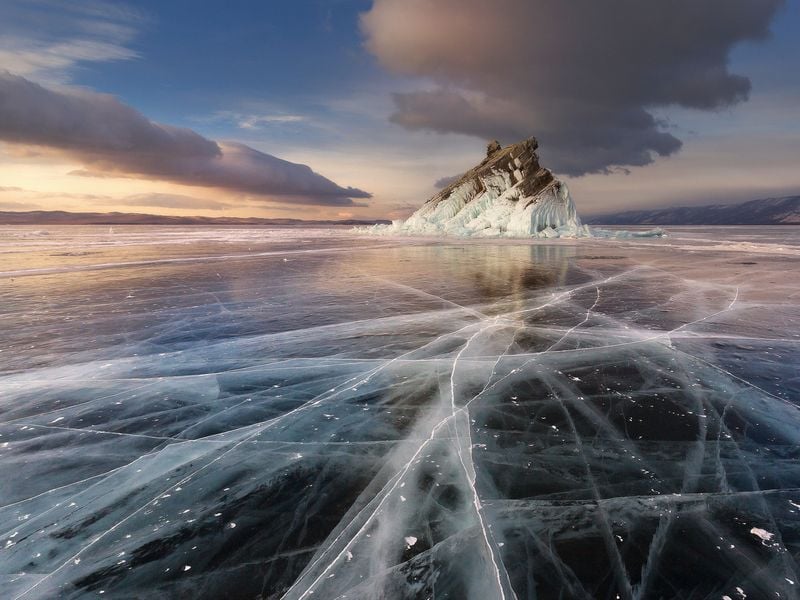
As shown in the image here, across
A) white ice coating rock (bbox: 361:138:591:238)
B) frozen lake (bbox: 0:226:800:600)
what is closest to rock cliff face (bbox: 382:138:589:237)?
white ice coating rock (bbox: 361:138:591:238)

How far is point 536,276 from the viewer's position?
40.7ft

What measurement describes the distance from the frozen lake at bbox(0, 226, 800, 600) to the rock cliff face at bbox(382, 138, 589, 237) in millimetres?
33520

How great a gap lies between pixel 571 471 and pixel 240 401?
2.87 metres

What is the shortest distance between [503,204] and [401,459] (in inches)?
1678

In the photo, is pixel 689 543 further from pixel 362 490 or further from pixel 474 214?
pixel 474 214

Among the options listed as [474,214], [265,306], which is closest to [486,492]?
[265,306]

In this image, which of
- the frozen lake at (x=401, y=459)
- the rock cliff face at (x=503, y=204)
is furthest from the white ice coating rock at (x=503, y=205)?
the frozen lake at (x=401, y=459)

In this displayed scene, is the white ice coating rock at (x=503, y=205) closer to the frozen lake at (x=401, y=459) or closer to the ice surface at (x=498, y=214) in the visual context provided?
the ice surface at (x=498, y=214)

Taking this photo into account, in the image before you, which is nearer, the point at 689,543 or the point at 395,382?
the point at 689,543

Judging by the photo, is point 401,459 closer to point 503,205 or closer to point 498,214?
point 498,214

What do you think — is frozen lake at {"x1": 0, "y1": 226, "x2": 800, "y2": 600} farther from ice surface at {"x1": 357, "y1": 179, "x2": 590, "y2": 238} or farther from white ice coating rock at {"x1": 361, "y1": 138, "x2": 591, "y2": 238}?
white ice coating rock at {"x1": 361, "y1": 138, "x2": 591, "y2": 238}

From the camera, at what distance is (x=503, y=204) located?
42.9 m

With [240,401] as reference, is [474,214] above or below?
above

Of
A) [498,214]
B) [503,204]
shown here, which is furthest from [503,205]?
[498,214]
